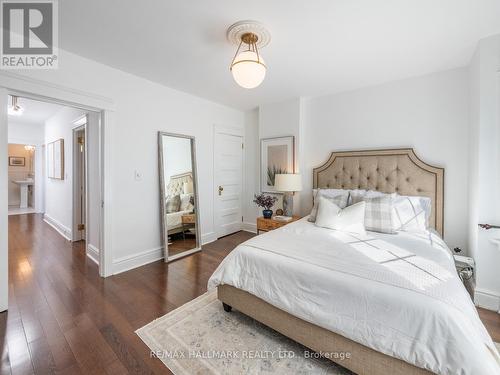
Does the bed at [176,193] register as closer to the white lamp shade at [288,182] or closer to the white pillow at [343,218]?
the white lamp shade at [288,182]

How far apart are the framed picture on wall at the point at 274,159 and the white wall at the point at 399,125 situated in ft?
0.45

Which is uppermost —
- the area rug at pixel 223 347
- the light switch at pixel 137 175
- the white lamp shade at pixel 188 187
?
the light switch at pixel 137 175

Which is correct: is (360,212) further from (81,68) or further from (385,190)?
(81,68)

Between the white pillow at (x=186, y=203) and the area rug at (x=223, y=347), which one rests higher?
the white pillow at (x=186, y=203)

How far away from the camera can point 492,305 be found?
2082 millimetres

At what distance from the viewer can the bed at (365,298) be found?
108 cm

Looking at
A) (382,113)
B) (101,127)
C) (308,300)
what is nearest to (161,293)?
(308,300)

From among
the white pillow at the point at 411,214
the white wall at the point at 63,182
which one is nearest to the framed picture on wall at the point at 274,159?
the white pillow at the point at 411,214

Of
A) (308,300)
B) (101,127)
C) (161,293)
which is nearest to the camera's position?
(308,300)

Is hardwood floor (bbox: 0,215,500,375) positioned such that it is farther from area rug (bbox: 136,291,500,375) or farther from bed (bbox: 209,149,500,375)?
bed (bbox: 209,149,500,375)

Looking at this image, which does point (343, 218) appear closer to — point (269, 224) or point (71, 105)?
point (269, 224)

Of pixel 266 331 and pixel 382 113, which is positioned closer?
pixel 266 331

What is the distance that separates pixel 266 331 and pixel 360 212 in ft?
4.97

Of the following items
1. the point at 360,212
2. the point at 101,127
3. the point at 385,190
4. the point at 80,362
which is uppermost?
the point at 101,127
